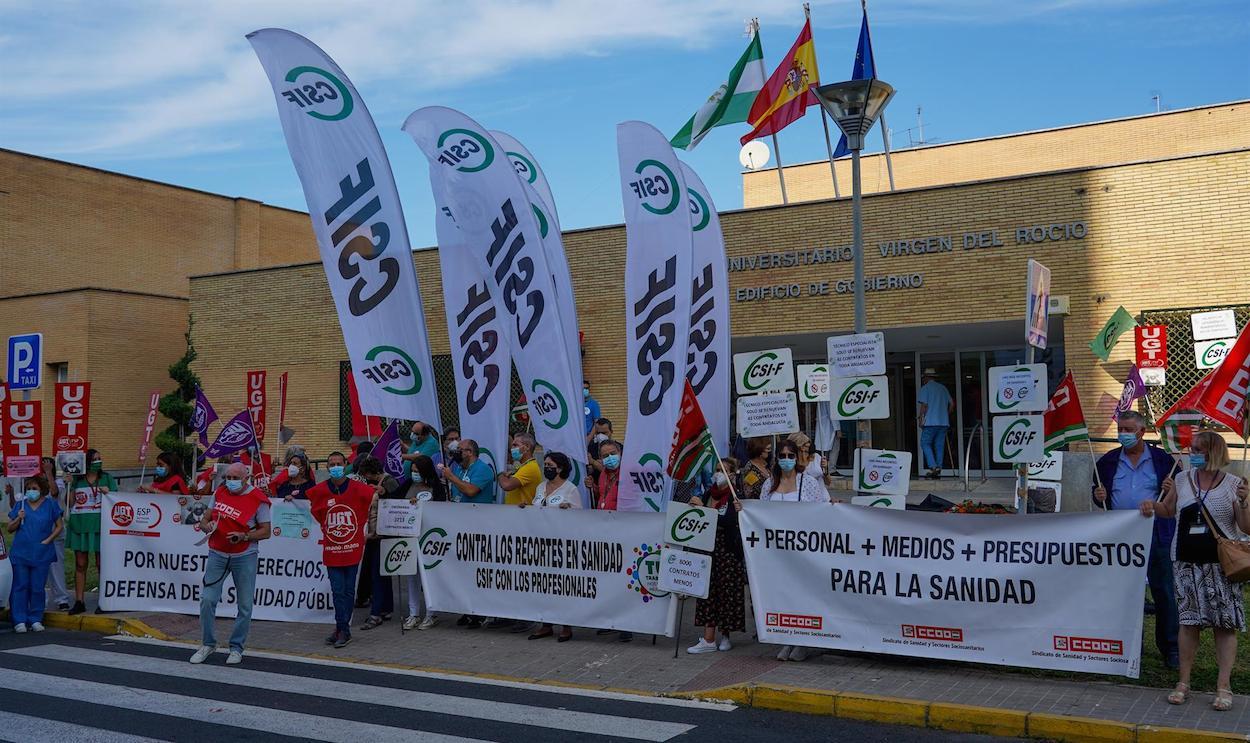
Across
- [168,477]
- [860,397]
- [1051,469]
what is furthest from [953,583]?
[168,477]

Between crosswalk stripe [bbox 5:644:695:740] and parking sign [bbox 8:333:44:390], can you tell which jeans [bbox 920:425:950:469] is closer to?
crosswalk stripe [bbox 5:644:695:740]

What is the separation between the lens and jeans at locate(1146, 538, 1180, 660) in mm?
8281

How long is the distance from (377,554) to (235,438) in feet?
19.4

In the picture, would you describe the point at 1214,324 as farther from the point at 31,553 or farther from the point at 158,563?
the point at 31,553

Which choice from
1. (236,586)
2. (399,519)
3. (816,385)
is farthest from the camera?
(816,385)

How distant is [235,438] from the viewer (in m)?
16.1

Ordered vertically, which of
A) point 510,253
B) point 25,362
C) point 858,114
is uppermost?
point 858,114

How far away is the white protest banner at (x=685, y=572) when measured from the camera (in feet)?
29.9

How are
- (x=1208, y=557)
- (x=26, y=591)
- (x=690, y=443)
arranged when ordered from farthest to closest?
1. (x=26, y=591)
2. (x=690, y=443)
3. (x=1208, y=557)

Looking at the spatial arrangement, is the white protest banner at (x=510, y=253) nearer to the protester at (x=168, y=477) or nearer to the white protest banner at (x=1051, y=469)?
the protester at (x=168, y=477)

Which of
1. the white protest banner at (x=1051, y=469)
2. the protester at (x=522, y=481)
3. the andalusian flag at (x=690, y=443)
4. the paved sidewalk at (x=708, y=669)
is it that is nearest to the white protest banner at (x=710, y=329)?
the andalusian flag at (x=690, y=443)

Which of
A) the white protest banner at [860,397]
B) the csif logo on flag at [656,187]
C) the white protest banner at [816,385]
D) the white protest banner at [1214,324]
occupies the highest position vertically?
the csif logo on flag at [656,187]

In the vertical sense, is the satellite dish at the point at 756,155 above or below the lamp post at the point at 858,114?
above

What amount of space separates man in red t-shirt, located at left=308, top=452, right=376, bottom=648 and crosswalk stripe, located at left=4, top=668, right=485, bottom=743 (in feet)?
6.54
